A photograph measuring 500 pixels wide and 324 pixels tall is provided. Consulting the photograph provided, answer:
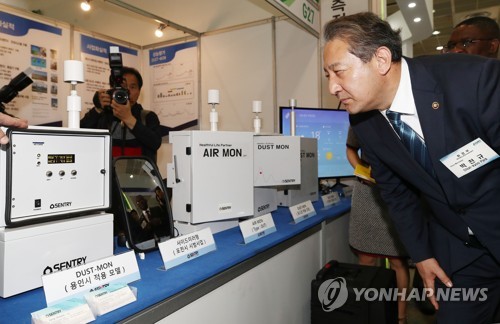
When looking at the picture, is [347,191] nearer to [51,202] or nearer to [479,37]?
[479,37]

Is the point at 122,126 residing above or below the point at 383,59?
below

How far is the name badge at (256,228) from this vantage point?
1276 mm

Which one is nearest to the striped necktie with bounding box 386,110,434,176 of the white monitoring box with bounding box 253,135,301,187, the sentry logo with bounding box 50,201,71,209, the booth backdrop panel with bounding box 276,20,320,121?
the white monitoring box with bounding box 253,135,301,187

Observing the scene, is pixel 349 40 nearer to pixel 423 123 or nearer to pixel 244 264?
pixel 423 123

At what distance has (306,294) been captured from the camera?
1.69 m

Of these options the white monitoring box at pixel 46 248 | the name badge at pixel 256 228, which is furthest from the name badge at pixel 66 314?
the name badge at pixel 256 228

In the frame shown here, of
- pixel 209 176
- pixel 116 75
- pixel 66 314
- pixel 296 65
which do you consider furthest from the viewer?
pixel 296 65

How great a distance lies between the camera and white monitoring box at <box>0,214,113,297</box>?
75cm

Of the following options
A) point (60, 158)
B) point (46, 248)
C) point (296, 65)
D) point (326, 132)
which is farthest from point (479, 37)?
point (46, 248)

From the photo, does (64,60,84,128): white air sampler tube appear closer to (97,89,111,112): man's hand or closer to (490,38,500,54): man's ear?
(97,89,111,112): man's hand

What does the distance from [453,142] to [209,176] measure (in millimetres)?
799

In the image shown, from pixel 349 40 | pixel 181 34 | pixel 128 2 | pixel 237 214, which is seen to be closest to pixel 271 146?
pixel 237 214

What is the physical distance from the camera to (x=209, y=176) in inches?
50.9

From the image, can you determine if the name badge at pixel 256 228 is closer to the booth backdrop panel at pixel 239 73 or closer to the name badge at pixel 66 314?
the name badge at pixel 66 314
